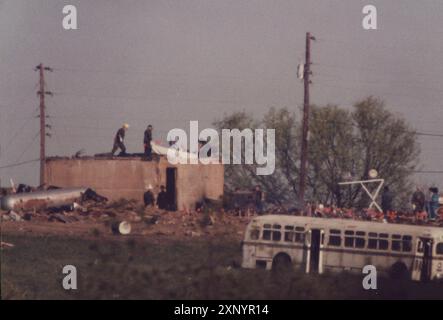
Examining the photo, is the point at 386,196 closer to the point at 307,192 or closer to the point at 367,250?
the point at 367,250

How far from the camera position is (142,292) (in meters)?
15.9

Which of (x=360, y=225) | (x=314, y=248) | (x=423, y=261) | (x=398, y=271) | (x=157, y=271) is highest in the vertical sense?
(x=157, y=271)

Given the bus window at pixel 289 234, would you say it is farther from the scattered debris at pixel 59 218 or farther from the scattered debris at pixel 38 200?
the scattered debris at pixel 38 200

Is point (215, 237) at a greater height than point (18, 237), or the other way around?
point (215, 237)

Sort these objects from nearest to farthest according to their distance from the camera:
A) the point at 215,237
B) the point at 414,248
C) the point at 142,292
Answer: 1. the point at 142,292
2. the point at 215,237
3. the point at 414,248

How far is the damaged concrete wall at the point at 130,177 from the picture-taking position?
118ft

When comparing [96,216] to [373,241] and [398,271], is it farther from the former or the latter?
[398,271]

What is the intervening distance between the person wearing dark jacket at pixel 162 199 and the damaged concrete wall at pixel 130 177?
393mm

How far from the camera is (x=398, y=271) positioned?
2356cm

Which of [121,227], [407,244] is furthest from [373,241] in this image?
[121,227]

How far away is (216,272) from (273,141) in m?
34.2

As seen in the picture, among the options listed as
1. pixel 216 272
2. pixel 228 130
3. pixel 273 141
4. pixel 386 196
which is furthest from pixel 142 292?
pixel 228 130

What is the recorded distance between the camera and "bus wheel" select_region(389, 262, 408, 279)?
23.3 meters

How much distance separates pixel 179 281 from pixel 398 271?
8.77 meters
